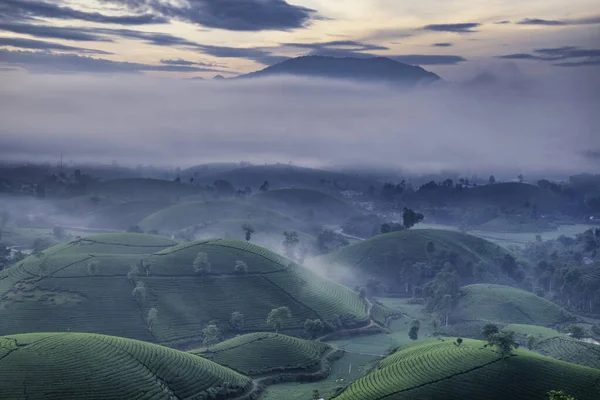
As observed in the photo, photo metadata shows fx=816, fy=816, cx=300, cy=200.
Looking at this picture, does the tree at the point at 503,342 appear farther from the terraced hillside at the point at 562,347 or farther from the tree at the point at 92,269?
the tree at the point at 92,269

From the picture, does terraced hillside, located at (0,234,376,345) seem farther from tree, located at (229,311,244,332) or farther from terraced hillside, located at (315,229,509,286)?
terraced hillside, located at (315,229,509,286)

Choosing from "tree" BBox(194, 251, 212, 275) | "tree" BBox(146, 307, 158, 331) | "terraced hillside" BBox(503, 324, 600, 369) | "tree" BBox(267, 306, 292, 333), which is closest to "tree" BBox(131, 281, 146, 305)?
"tree" BBox(146, 307, 158, 331)

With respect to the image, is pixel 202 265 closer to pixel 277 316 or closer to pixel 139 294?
pixel 139 294

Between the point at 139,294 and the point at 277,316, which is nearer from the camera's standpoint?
the point at 277,316

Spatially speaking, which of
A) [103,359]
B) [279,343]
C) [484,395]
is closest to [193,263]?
[279,343]

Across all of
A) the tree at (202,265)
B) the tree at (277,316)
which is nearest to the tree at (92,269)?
the tree at (202,265)

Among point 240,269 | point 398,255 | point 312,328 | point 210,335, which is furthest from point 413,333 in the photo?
point 398,255

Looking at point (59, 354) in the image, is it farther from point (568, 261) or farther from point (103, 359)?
point (568, 261)
